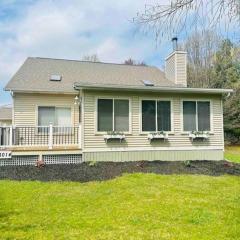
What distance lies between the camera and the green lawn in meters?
5.03

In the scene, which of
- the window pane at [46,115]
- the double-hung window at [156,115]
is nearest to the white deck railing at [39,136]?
the window pane at [46,115]

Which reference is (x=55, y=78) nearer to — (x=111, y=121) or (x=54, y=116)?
(x=54, y=116)

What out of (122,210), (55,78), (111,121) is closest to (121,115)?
(111,121)

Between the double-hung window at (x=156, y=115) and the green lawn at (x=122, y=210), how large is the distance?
452 cm

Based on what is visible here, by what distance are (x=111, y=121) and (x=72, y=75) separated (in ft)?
15.7

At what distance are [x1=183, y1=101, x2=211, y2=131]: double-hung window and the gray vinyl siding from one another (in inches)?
8.9

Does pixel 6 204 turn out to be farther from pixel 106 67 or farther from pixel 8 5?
pixel 106 67

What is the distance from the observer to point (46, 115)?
14.9m

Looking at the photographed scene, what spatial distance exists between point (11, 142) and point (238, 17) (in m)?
10.7

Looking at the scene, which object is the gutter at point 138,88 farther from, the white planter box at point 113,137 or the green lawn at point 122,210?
the green lawn at point 122,210

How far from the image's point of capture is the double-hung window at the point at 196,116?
564 inches

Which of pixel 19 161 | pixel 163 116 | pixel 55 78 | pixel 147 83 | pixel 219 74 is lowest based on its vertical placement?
pixel 19 161

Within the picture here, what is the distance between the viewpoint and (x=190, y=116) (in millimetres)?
14367

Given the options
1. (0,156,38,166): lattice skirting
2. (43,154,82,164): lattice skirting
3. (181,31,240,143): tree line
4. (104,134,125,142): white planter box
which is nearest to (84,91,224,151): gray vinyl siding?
(104,134,125,142): white planter box
